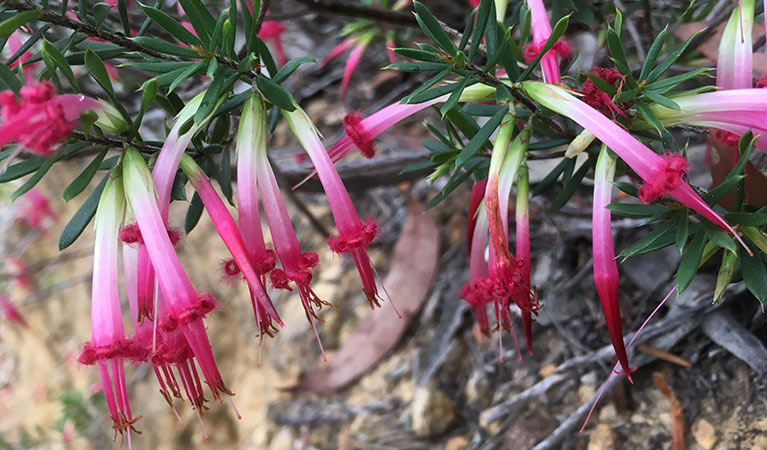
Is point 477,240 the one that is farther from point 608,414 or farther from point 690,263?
point 608,414

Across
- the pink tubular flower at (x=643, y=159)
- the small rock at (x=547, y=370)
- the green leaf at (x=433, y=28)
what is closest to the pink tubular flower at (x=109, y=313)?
the green leaf at (x=433, y=28)

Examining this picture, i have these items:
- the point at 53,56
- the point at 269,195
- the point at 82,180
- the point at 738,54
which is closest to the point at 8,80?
the point at 53,56

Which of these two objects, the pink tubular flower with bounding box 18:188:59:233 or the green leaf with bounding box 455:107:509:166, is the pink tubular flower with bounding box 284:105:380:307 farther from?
the pink tubular flower with bounding box 18:188:59:233

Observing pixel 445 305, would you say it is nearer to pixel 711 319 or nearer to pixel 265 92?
pixel 711 319

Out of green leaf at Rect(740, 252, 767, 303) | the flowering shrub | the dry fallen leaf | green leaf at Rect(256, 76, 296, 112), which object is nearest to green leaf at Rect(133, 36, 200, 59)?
the flowering shrub

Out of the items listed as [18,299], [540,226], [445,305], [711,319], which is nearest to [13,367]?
[18,299]
